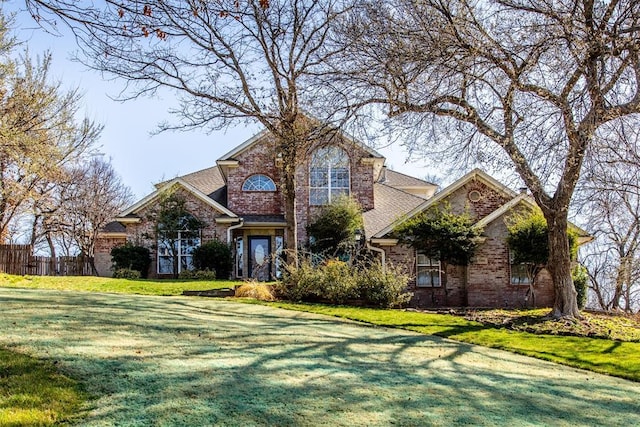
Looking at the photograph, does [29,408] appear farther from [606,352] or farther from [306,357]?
[606,352]

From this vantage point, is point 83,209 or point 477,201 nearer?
point 477,201

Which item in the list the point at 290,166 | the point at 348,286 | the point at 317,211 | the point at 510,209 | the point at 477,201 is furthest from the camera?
the point at 317,211

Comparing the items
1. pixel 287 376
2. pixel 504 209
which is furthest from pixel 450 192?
pixel 287 376

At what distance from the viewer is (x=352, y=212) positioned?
77.0 ft

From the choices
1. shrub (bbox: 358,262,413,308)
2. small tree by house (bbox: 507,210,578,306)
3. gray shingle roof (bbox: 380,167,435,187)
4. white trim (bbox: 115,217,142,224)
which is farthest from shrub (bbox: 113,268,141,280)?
small tree by house (bbox: 507,210,578,306)

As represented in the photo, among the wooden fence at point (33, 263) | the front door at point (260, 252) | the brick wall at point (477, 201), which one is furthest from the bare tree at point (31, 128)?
the brick wall at point (477, 201)

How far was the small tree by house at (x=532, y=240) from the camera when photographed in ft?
61.5

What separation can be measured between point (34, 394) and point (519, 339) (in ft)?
32.1

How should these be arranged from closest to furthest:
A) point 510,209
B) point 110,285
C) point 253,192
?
point 110,285 → point 510,209 → point 253,192

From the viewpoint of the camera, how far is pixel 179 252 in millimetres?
23953

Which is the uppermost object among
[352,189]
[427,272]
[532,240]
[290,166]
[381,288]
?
[352,189]

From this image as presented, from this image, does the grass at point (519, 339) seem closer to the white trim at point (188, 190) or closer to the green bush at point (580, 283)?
the green bush at point (580, 283)

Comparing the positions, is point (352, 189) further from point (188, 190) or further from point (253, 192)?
point (188, 190)

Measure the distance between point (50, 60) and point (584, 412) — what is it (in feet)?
71.8
